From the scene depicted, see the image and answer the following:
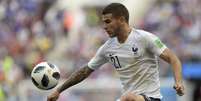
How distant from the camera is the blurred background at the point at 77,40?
1875cm

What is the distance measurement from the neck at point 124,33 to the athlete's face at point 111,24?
0.26 ft

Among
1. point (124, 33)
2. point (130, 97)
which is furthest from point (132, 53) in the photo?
point (130, 97)

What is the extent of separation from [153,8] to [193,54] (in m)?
3.68

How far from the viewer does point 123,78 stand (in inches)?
421

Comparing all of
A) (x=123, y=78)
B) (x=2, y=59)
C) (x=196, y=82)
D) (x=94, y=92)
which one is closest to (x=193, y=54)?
(x=196, y=82)

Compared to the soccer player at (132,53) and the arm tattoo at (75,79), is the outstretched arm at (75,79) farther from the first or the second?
the soccer player at (132,53)

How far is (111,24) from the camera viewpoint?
10.4m

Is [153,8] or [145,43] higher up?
[145,43]

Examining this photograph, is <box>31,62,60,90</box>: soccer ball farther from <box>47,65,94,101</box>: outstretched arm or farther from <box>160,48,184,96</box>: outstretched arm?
<box>160,48,184,96</box>: outstretched arm

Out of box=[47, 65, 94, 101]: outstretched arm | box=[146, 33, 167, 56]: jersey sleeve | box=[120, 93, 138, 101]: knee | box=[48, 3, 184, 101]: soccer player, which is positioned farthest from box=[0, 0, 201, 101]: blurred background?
box=[120, 93, 138, 101]: knee

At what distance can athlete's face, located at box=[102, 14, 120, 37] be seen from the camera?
34.1 feet

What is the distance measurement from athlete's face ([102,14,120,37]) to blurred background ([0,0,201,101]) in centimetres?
719

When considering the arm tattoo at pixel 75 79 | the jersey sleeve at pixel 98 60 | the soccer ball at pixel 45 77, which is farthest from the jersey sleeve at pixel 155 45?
the soccer ball at pixel 45 77

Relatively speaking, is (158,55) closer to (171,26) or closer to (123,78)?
(123,78)
